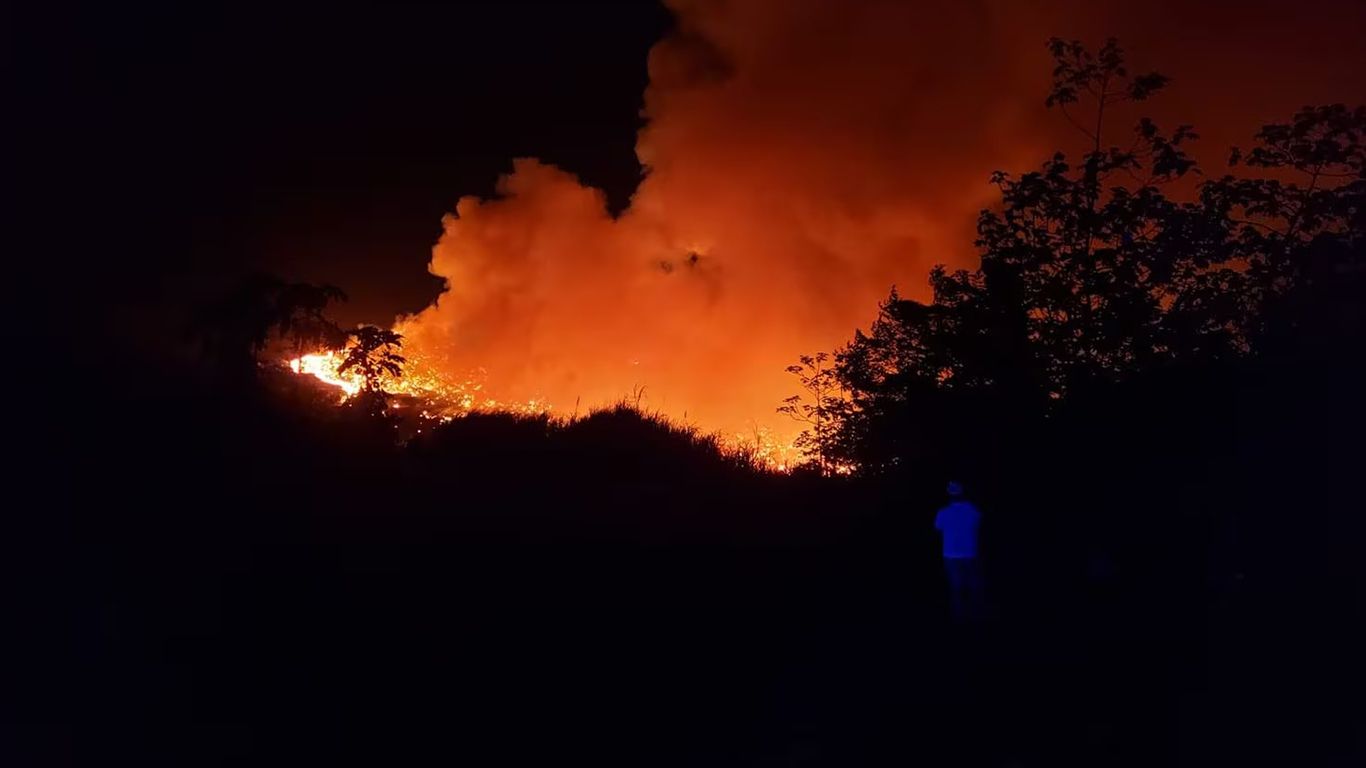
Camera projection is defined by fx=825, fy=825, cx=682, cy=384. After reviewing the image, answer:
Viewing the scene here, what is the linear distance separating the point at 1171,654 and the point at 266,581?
29.2ft

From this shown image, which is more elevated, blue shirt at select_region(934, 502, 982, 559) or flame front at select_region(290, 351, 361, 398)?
flame front at select_region(290, 351, 361, 398)

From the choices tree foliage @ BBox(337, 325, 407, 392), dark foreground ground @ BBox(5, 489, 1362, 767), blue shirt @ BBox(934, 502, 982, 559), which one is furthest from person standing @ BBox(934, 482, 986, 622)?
tree foliage @ BBox(337, 325, 407, 392)

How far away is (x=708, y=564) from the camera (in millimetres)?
11297

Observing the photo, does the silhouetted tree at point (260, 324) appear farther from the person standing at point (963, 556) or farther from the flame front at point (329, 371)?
the person standing at point (963, 556)

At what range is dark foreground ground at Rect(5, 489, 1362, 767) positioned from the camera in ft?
19.1

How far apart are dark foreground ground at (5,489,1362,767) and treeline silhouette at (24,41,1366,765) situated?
33mm

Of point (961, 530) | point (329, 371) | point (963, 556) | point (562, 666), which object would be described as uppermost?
point (329, 371)

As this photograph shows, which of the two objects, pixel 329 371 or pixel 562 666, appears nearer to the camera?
pixel 562 666

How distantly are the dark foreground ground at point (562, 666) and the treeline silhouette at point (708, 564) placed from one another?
3 centimetres

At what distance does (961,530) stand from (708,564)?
335 centimetres

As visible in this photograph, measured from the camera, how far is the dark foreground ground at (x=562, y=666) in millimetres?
5809

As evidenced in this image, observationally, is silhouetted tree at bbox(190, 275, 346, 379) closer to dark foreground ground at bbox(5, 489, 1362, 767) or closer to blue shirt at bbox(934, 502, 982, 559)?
dark foreground ground at bbox(5, 489, 1362, 767)

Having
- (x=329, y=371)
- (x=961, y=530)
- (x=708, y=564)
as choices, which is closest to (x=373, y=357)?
(x=329, y=371)

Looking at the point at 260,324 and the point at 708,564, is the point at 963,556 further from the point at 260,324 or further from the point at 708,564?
the point at 260,324
